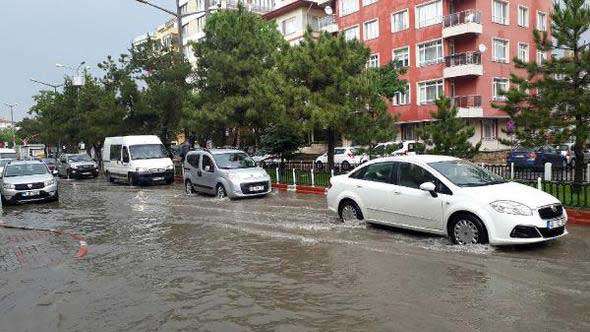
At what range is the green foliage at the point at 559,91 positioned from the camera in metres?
13.0

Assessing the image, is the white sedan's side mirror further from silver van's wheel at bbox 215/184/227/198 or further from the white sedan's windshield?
silver van's wheel at bbox 215/184/227/198

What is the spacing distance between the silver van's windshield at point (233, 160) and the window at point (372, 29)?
87.7 ft

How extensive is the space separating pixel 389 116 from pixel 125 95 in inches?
885

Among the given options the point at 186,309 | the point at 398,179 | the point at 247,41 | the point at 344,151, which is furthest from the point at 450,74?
the point at 186,309

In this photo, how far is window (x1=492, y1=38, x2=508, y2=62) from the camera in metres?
37.5

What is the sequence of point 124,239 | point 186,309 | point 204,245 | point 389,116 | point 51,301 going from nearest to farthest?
point 186,309
point 51,301
point 204,245
point 124,239
point 389,116

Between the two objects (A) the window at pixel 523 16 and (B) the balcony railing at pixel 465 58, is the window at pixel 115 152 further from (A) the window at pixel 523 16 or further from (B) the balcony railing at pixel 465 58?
(A) the window at pixel 523 16

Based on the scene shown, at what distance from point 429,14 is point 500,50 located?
222 inches

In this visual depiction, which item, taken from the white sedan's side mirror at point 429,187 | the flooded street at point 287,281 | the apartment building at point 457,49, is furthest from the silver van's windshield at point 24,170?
the apartment building at point 457,49

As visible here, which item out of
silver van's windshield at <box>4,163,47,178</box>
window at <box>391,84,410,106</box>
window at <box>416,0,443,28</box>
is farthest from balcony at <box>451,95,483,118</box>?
silver van's windshield at <box>4,163,47,178</box>

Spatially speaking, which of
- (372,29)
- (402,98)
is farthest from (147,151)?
(372,29)

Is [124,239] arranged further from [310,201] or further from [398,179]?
[310,201]

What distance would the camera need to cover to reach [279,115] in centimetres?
2011

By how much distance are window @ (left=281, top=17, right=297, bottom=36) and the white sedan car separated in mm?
41245
